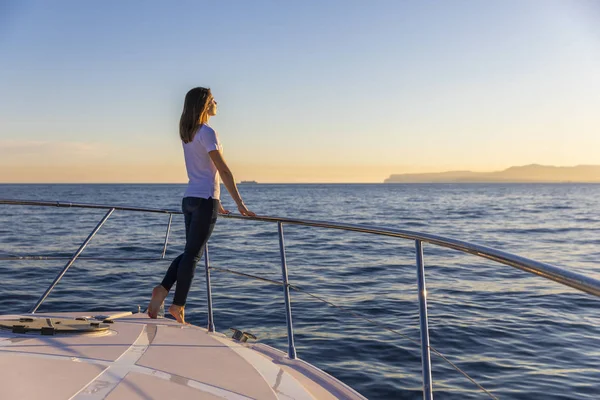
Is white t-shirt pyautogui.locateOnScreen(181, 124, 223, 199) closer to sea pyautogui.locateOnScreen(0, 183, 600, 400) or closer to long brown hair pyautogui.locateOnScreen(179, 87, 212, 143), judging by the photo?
long brown hair pyautogui.locateOnScreen(179, 87, 212, 143)

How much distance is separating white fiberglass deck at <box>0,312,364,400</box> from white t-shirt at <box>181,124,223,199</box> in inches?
32.6

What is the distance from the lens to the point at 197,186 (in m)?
3.26

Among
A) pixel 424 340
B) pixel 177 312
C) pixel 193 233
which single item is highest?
pixel 193 233

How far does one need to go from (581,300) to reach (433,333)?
305 centimetres

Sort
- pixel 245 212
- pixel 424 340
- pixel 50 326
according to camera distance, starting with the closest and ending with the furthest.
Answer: pixel 424 340 → pixel 50 326 → pixel 245 212

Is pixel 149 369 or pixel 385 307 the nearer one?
pixel 149 369

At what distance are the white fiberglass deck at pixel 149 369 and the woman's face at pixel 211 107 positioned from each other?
1.25m

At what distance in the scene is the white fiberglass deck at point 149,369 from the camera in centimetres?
187

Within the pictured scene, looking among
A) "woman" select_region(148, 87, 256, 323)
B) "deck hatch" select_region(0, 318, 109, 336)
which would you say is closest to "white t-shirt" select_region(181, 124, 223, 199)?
"woman" select_region(148, 87, 256, 323)

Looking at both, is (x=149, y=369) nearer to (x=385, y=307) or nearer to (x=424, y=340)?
(x=424, y=340)

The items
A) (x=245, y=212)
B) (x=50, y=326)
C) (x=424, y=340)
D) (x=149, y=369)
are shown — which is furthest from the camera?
(x=245, y=212)

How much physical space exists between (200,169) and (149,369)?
1.41 m

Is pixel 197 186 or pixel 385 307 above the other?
pixel 197 186

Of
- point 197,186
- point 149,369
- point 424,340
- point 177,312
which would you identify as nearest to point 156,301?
point 177,312
